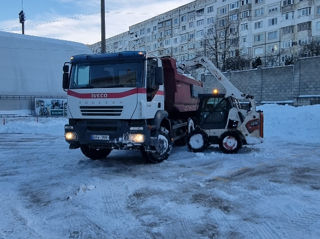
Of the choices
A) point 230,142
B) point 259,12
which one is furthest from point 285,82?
point 259,12

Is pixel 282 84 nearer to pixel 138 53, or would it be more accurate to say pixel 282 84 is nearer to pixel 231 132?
pixel 231 132

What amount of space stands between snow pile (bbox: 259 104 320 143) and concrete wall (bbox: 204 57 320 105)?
6.26m

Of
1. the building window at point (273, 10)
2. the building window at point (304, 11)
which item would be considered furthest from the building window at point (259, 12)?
the building window at point (304, 11)

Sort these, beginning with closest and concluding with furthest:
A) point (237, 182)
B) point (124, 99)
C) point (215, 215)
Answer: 1. point (215, 215)
2. point (237, 182)
3. point (124, 99)

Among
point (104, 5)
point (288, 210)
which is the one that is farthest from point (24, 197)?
point (104, 5)

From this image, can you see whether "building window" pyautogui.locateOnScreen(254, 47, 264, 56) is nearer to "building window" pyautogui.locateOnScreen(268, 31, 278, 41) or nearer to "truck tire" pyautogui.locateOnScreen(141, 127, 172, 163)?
"building window" pyautogui.locateOnScreen(268, 31, 278, 41)

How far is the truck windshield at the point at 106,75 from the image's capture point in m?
7.75

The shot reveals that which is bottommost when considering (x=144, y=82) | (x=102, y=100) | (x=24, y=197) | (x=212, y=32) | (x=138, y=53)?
(x=24, y=197)

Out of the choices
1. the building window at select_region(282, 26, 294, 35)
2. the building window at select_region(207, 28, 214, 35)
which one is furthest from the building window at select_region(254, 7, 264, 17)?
the building window at select_region(207, 28, 214, 35)

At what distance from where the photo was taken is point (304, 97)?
22859 millimetres

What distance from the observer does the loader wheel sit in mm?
10195

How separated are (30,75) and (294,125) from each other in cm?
3161

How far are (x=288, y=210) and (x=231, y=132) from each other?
5226 mm

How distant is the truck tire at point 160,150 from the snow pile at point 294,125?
6527mm
